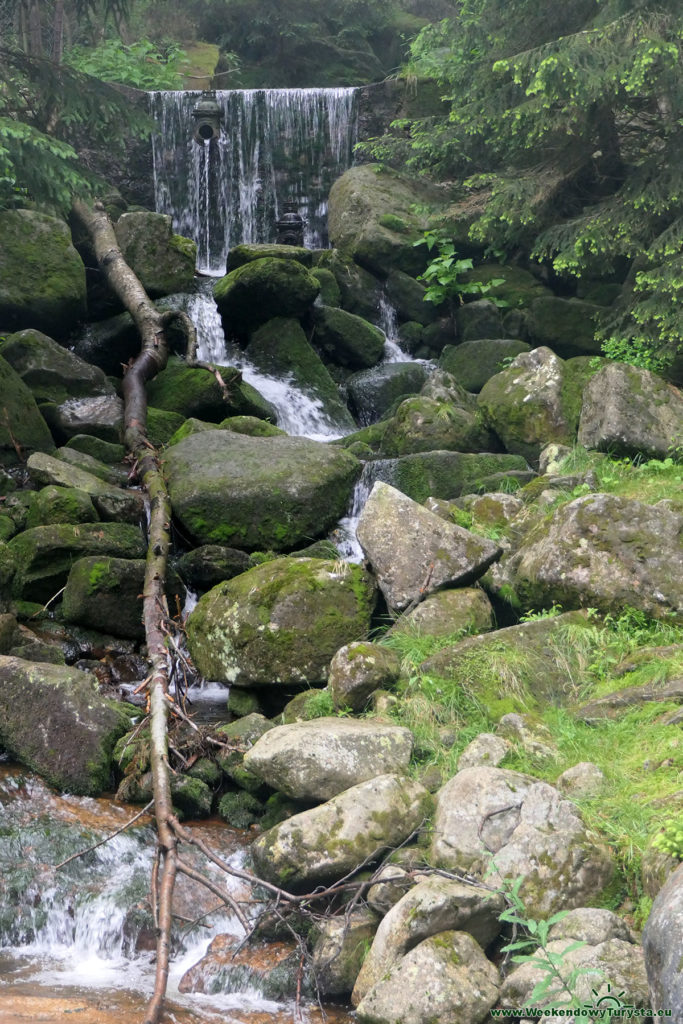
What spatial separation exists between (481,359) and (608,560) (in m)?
7.19

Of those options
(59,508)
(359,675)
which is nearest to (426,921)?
(359,675)

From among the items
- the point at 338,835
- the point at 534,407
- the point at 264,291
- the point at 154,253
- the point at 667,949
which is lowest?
the point at 338,835

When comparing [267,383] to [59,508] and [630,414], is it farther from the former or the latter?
[630,414]

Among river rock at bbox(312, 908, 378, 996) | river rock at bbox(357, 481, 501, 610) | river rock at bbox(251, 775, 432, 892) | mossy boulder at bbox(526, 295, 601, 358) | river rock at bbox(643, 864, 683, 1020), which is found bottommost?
river rock at bbox(312, 908, 378, 996)

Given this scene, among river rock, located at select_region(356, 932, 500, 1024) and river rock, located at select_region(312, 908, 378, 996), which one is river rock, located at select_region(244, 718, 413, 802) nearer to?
river rock, located at select_region(312, 908, 378, 996)

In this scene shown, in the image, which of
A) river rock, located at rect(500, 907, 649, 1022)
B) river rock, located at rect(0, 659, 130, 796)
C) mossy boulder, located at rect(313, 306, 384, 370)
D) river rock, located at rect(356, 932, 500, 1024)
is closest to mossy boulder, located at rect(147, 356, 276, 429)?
mossy boulder, located at rect(313, 306, 384, 370)

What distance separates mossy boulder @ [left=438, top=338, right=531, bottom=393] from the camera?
13.0 m

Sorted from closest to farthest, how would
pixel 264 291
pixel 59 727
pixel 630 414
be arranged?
pixel 59 727, pixel 630 414, pixel 264 291

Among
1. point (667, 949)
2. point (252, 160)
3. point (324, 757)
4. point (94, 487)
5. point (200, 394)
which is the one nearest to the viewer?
point (667, 949)

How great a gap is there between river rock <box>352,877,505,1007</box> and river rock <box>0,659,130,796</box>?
243 cm

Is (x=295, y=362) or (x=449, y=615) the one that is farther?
(x=295, y=362)

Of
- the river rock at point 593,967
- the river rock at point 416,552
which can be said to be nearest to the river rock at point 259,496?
the river rock at point 416,552

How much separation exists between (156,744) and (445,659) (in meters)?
1.93

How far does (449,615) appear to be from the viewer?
666 centimetres
